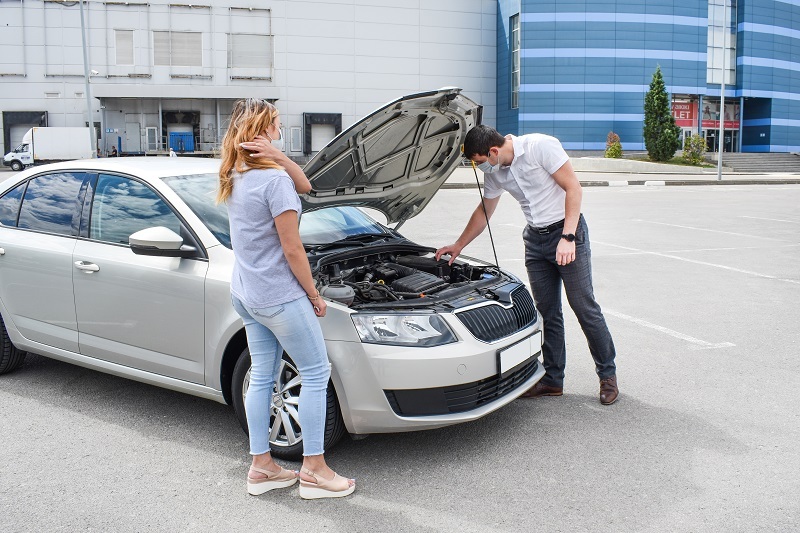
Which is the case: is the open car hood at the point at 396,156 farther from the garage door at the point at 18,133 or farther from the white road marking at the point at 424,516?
the garage door at the point at 18,133

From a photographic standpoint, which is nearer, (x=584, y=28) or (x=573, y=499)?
(x=573, y=499)

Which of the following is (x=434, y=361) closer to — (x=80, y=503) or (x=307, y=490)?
(x=307, y=490)

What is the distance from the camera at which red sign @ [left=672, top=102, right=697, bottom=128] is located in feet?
170

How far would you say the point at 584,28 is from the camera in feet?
159

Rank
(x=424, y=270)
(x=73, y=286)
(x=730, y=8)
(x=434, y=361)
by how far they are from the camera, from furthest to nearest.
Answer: (x=730, y=8)
(x=424, y=270)
(x=73, y=286)
(x=434, y=361)

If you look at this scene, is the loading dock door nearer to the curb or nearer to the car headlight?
the curb

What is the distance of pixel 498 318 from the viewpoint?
401 centimetres

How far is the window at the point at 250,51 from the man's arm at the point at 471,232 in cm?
4725

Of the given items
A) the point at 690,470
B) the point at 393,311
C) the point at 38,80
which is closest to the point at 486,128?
the point at 393,311

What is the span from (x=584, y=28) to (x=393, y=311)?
48.6 meters

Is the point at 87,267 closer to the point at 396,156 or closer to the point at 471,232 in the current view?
the point at 396,156

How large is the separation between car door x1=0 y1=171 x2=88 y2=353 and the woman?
1.73m

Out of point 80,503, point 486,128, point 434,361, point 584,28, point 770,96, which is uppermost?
point 584,28

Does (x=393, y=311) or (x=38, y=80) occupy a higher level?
(x=38, y=80)
